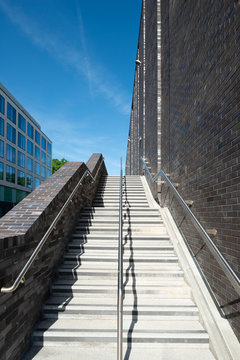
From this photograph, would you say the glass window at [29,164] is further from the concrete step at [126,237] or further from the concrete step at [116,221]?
the concrete step at [126,237]

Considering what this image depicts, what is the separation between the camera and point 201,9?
376 centimetres

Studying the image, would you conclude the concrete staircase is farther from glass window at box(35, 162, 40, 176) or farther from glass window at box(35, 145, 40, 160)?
glass window at box(35, 145, 40, 160)

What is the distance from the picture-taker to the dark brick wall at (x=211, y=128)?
2723 millimetres

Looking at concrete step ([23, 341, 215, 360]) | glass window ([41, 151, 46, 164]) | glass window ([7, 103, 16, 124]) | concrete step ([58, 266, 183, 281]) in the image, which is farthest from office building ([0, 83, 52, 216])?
concrete step ([23, 341, 215, 360])

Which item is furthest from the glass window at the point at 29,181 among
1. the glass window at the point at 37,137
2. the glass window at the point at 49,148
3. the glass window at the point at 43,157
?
the glass window at the point at 49,148

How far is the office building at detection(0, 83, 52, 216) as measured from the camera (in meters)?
31.0

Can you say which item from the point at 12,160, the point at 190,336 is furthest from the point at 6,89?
the point at 190,336

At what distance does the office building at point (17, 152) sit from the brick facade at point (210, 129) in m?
30.1

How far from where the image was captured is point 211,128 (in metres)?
3.37

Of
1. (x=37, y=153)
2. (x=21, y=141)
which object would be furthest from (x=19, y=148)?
(x=37, y=153)

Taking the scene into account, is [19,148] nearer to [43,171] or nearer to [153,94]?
[43,171]

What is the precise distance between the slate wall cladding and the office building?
29.1 meters

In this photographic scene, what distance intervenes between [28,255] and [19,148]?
36.6m

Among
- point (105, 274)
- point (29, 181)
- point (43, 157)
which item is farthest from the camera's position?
point (43, 157)
